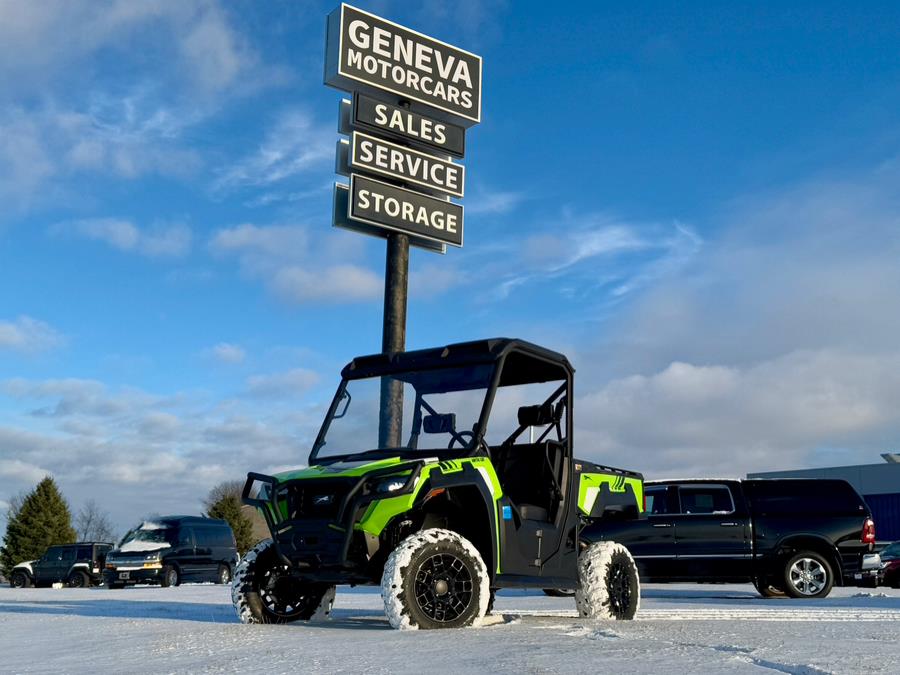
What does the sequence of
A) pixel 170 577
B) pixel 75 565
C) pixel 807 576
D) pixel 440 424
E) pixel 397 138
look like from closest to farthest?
1. pixel 440 424
2. pixel 807 576
3. pixel 170 577
4. pixel 397 138
5. pixel 75 565

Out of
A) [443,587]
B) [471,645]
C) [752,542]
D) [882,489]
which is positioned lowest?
[471,645]

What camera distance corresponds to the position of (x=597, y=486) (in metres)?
10.3

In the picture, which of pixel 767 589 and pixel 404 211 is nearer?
pixel 767 589

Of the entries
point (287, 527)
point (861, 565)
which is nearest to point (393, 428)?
point (287, 527)

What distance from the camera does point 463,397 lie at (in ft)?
30.7

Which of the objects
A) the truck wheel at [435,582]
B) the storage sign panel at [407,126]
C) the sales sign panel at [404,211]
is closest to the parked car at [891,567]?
the sales sign panel at [404,211]

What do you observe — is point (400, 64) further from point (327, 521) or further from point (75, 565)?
point (327, 521)

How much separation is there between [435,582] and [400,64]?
25.1 meters

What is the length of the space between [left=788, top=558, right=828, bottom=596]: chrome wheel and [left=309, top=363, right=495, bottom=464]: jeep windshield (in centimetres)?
935

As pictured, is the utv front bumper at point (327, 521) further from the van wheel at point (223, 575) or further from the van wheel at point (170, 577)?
the van wheel at point (223, 575)

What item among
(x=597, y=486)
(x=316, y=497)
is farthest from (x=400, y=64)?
(x=316, y=497)

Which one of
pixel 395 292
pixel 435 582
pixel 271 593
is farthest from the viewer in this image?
pixel 395 292

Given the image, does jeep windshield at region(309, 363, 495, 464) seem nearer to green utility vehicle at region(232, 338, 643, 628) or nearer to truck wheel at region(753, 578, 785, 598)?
green utility vehicle at region(232, 338, 643, 628)

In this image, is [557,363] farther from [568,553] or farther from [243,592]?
[243,592]
